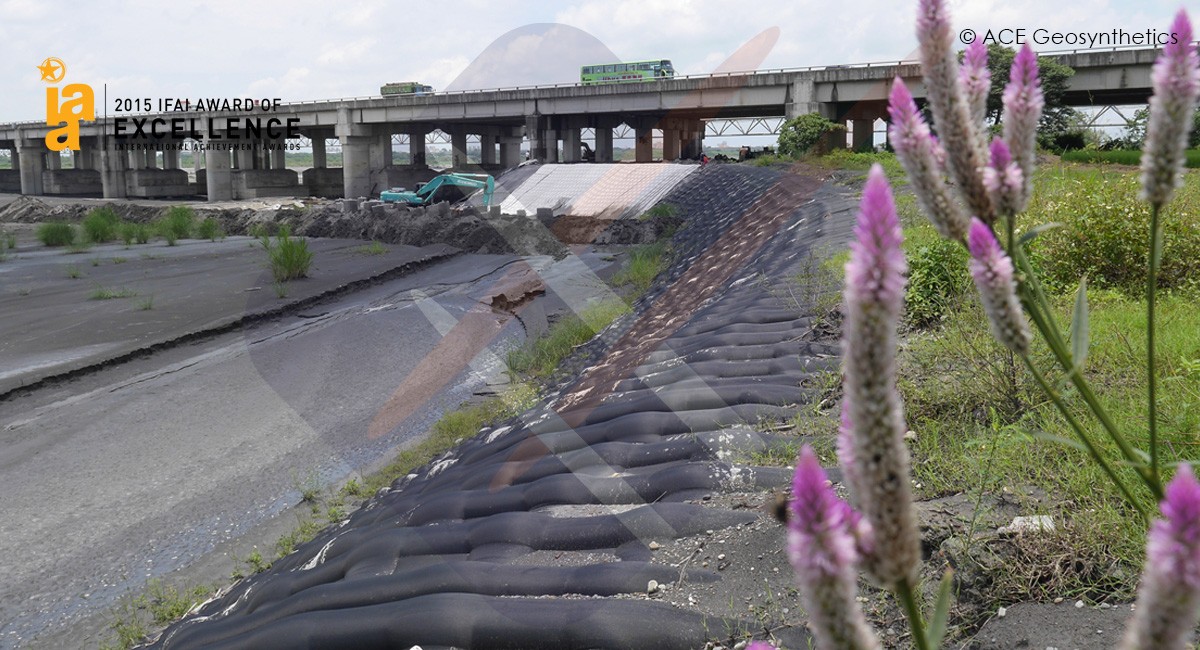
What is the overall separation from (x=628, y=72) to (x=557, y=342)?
3649cm

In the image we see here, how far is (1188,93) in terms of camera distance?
1153 millimetres

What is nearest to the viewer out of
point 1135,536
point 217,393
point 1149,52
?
point 1135,536

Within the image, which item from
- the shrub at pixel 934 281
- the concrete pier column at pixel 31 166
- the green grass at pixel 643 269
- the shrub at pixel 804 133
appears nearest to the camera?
the shrub at pixel 934 281

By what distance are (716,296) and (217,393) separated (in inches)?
282

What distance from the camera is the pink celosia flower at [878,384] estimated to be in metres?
0.79

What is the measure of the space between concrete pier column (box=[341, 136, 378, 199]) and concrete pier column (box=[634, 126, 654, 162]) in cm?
1565

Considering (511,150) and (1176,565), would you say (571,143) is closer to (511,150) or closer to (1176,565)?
(511,150)

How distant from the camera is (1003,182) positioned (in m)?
1.24

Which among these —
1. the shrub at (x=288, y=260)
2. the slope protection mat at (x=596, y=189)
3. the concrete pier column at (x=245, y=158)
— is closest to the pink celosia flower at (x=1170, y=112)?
the shrub at (x=288, y=260)

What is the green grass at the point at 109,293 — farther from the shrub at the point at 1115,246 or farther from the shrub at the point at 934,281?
the shrub at the point at 1115,246

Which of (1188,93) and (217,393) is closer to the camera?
(1188,93)

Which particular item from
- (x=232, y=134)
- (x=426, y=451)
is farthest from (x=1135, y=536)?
(x=232, y=134)

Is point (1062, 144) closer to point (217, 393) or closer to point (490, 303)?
point (490, 303)

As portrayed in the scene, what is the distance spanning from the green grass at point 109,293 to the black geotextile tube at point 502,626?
55.3 feet
